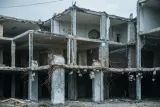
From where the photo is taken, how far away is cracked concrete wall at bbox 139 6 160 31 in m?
26.8

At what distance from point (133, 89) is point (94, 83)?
631 cm

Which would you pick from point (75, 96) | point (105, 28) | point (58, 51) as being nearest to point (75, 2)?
point (105, 28)

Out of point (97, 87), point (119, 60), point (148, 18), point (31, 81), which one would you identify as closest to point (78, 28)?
point (119, 60)

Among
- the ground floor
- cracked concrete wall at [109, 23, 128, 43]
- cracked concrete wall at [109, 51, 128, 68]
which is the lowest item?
the ground floor

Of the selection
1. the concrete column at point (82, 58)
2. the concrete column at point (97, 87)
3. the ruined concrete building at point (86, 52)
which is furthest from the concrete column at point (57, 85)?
the concrete column at point (82, 58)

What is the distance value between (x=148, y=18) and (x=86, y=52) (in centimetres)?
802

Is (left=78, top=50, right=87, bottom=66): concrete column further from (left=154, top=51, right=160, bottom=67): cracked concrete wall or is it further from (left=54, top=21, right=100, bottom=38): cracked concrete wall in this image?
(left=154, top=51, right=160, bottom=67): cracked concrete wall

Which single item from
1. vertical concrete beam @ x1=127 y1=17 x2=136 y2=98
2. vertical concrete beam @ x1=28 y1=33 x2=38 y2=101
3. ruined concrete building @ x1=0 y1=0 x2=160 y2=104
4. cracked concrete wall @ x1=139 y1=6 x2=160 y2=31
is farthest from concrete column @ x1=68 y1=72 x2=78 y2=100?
cracked concrete wall @ x1=139 y1=6 x2=160 y2=31

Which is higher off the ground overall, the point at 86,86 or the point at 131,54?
the point at 131,54

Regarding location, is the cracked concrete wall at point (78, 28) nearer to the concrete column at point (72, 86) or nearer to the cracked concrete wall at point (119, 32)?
the cracked concrete wall at point (119, 32)

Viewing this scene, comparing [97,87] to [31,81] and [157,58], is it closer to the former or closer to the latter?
[31,81]

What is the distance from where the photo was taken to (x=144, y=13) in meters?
27.0

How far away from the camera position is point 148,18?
27.3 meters

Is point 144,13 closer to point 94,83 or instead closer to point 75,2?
point 75,2
